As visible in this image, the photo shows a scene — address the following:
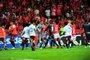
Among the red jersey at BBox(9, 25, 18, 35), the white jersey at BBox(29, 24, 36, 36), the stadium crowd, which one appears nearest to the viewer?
the white jersey at BBox(29, 24, 36, 36)

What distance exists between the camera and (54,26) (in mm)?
26828

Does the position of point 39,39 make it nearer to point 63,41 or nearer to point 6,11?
point 63,41

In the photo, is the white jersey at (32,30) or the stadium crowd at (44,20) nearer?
the white jersey at (32,30)

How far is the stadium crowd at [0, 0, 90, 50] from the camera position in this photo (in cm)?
2633

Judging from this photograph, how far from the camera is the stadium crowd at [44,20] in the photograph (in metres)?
26.3

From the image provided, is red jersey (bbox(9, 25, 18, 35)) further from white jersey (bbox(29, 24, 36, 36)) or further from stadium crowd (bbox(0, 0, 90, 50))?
white jersey (bbox(29, 24, 36, 36))

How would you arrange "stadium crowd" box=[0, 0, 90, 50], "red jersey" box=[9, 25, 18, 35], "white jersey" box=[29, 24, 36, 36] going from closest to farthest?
"white jersey" box=[29, 24, 36, 36] < "stadium crowd" box=[0, 0, 90, 50] < "red jersey" box=[9, 25, 18, 35]

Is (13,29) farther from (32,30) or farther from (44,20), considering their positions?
(44,20)

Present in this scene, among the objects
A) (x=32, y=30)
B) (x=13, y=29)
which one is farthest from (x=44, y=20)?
(x=32, y=30)

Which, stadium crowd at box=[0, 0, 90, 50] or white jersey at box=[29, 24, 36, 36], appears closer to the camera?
white jersey at box=[29, 24, 36, 36]

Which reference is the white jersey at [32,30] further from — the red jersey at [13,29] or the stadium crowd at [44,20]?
the red jersey at [13,29]

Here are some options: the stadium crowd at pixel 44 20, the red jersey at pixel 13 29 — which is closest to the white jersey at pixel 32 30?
the stadium crowd at pixel 44 20

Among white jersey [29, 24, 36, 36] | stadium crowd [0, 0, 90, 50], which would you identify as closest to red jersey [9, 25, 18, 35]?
stadium crowd [0, 0, 90, 50]

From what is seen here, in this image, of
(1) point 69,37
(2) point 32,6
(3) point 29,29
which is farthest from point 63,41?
(2) point 32,6
